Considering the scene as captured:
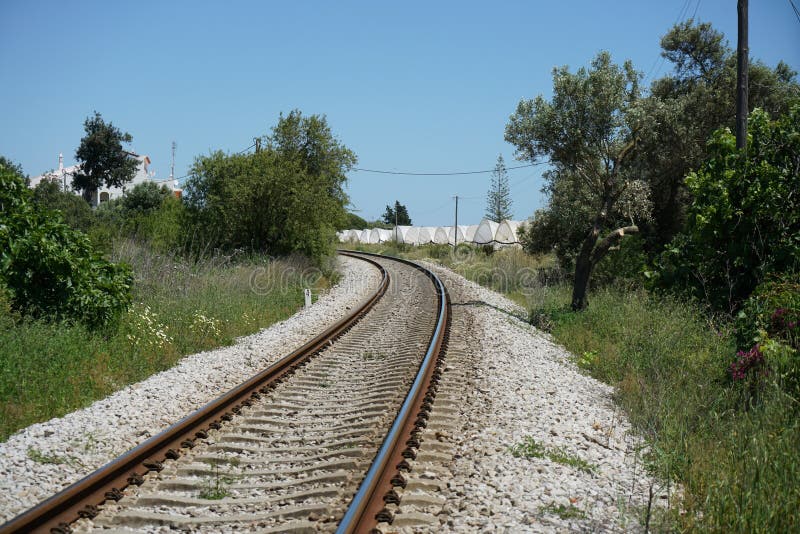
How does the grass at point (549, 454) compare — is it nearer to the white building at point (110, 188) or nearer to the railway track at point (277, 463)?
the railway track at point (277, 463)

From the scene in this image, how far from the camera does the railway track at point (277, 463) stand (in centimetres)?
432

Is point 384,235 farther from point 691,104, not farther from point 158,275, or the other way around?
point 158,275

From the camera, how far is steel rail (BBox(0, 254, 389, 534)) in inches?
163

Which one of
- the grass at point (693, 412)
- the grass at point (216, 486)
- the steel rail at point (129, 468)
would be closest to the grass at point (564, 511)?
the grass at point (693, 412)

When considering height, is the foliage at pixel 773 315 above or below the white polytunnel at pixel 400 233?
below

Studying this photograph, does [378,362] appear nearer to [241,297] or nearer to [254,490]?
[254,490]

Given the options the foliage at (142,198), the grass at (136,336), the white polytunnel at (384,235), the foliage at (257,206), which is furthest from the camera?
the white polytunnel at (384,235)

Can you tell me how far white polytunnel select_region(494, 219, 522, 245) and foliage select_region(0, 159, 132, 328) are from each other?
3478cm

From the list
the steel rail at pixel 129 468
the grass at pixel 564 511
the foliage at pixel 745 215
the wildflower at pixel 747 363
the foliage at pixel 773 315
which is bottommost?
the steel rail at pixel 129 468

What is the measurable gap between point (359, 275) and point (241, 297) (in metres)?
11.6

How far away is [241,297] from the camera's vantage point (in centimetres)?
1562

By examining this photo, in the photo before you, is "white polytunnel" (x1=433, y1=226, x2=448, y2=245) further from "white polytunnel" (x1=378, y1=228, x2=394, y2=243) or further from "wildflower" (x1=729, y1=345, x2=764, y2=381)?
"wildflower" (x1=729, y1=345, x2=764, y2=381)

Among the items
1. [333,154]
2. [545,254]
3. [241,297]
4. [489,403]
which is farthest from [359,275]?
[489,403]

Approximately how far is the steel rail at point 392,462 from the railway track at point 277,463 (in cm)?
1
